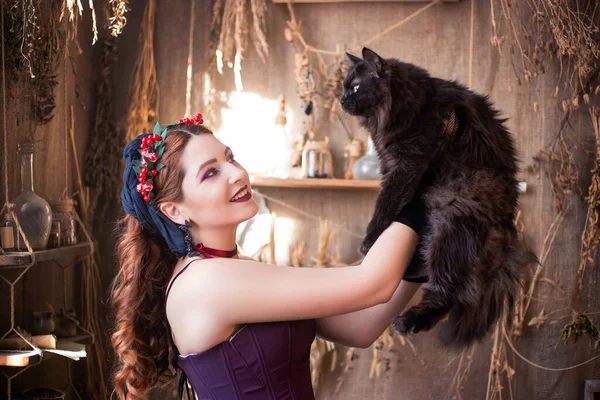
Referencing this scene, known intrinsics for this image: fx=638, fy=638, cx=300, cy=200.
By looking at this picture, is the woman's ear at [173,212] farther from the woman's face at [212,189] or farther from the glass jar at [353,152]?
the glass jar at [353,152]

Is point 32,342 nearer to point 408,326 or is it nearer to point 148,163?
point 148,163

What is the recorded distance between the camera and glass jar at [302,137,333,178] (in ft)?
10.2

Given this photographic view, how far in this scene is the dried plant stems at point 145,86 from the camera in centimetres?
313

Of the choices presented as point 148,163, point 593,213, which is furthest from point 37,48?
point 593,213

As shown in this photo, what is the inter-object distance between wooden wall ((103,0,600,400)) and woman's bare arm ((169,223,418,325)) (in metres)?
1.81

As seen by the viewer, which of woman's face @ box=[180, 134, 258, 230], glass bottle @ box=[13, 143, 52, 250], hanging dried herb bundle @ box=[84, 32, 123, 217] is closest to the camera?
woman's face @ box=[180, 134, 258, 230]

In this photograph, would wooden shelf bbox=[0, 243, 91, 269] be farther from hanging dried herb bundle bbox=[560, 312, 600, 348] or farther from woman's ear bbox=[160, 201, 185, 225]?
hanging dried herb bundle bbox=[560, 312, 600, 348]

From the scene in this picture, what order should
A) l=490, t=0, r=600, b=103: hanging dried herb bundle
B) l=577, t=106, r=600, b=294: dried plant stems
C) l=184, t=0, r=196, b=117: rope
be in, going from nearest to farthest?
l=490, t=0, r=600, b=103: hanging dried herb bundle < l=577, t=106, r=600, b=294: dried plant stems < l=184, t=0, r=196, b=117: rope

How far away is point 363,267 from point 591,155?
2.10 meters

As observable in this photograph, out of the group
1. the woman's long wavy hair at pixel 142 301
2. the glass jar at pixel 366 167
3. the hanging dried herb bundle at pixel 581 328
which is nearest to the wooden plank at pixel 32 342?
the woman's long wavy hair at pixel 142 301

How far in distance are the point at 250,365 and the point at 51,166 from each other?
174 centimetres

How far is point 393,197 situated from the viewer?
1495mm

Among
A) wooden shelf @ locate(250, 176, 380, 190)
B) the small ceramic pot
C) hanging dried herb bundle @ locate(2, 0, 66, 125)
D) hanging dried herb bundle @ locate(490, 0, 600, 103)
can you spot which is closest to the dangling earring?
hanging dried herb bundle @ locate(2, 0, 66, 125)

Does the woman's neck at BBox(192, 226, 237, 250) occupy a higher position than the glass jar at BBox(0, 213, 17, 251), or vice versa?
the woman's neck at BBox(192, 226, 237, 250)
